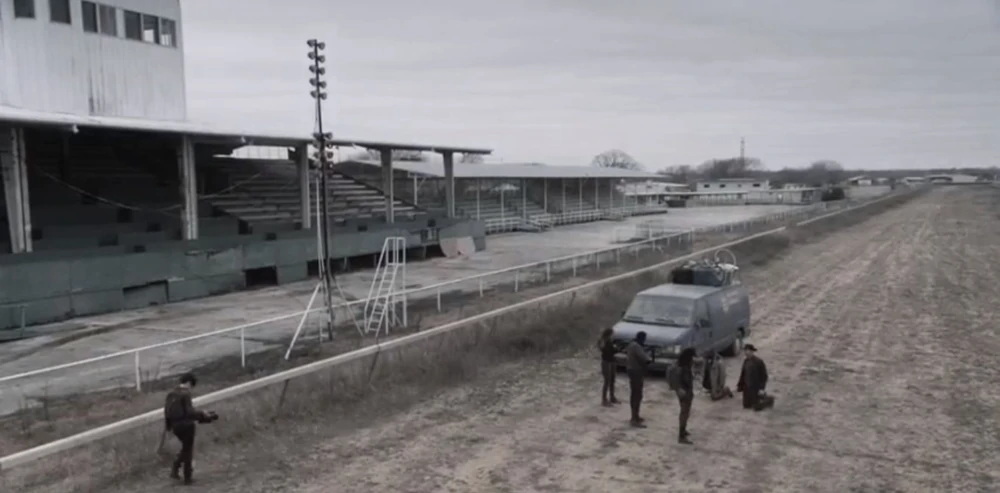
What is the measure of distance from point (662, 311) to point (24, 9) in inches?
935

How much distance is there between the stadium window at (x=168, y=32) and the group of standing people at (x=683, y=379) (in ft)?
82.1

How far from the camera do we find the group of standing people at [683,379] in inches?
487

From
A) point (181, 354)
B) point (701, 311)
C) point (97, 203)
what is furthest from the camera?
point (97, 203)

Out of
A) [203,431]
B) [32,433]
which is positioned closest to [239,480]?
[203,431]

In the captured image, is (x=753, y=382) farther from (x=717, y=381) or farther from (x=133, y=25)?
(x=133, y=25)

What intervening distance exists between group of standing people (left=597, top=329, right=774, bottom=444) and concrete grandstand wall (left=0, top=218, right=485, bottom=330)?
51.4ft

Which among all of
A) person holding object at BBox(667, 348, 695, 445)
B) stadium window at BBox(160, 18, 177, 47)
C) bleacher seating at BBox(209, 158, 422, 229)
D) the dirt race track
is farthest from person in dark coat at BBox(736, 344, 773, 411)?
stadium window at BBox(160, 18, 177, 47)

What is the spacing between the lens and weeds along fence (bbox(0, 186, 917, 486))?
34.7 feet

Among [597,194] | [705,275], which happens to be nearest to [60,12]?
[705,275]

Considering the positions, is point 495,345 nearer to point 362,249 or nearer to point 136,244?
point 136,244

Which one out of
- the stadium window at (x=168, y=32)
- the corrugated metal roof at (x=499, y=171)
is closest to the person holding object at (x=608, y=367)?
the stadium window at (x=168, y=32)

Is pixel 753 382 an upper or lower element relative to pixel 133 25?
lower

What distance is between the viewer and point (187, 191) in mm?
28531

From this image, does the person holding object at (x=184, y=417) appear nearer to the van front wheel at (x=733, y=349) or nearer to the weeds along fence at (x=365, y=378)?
the weeds along fence at (x=365, y=378)
